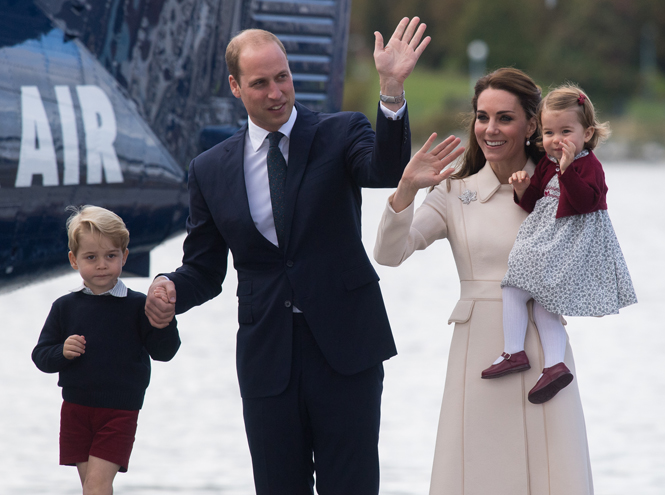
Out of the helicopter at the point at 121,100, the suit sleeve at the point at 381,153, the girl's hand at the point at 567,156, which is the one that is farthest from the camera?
the helicopter at the point at 121,100

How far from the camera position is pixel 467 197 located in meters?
2.99

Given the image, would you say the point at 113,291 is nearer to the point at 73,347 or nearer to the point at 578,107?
the point at 73,347

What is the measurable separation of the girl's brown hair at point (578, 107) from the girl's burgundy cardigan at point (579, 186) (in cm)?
7

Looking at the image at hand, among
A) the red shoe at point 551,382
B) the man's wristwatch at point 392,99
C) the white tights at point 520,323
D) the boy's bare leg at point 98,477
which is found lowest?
the boy's bare leg at point 98,477

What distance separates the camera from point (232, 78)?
289 cm

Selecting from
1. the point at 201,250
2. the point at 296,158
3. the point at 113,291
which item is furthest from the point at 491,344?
the point at 113,291

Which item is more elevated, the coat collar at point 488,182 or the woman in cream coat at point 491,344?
the coat collar at point 488,182

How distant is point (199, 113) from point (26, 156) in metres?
1.25

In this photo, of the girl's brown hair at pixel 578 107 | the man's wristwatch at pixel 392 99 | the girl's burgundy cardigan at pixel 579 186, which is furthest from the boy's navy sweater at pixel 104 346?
the girl's brown hair at pixel 578 107

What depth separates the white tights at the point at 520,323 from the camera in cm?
283

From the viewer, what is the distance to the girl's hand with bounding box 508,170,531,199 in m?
2.82

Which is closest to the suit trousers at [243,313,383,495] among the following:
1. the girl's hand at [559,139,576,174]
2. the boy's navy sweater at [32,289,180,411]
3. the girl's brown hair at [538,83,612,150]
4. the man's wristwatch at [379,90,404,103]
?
the boy's navy sweater at [32,289,180,411]

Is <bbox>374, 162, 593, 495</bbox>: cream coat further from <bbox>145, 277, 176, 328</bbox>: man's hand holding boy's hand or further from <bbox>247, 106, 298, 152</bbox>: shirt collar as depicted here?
<bbox>145, 277, 176, 328</bbox>: man's hand holding boy's hand

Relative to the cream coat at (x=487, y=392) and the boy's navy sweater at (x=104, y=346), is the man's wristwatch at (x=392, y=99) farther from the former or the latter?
the boy's navy sweater at (x=104, y=346)
